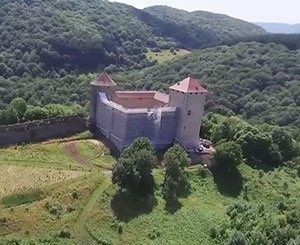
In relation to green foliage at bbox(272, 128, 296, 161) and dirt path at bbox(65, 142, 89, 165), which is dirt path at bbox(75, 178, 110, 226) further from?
green foliage at bbox(272, 128, 296, 161)

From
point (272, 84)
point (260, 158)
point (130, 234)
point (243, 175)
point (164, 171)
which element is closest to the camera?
point (130, 234)

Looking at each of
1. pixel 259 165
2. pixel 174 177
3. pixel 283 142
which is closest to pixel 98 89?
pixel 174 177

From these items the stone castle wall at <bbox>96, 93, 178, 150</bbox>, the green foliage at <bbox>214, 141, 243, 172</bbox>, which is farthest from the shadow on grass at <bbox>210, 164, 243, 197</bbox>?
the stone castle wall at <bbox>96, 93, 178, 150</bbox>

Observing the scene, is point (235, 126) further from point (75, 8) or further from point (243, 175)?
point (75, 8)

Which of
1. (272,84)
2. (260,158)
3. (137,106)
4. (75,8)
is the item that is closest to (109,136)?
(137,106)

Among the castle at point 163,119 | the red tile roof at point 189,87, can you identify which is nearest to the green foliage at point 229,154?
the castle at point 163,119

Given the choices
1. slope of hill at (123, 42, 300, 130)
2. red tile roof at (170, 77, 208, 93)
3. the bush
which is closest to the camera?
the bush
